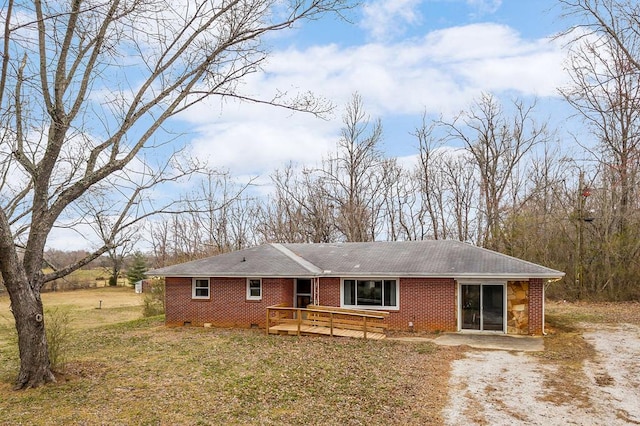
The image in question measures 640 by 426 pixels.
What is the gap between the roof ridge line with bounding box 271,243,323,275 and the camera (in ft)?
58.1

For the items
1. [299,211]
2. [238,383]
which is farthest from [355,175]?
[238,383]

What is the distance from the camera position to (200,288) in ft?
61.4

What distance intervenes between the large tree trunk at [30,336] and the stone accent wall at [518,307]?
531 inches

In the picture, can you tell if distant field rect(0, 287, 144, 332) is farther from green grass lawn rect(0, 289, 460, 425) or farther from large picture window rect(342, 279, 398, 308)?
large picture window rect(342, 279, 398, 308)

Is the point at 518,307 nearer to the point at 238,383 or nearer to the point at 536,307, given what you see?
the point at 536,307

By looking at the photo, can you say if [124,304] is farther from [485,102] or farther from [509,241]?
[485,102]

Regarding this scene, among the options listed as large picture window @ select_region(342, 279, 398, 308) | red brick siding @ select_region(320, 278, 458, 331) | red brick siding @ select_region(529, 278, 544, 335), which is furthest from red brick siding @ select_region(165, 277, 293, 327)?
red brick siding @ select_region(529, 278, 544, 335)

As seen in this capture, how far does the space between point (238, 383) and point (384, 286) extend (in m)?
8.65

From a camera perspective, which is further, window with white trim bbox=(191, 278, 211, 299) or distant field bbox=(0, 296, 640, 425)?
window with white trim bbox=(191, 278, 211, 299)

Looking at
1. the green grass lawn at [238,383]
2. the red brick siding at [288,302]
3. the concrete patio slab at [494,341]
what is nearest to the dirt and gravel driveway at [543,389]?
the green grass lawn at [238,383]

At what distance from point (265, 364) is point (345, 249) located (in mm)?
10131

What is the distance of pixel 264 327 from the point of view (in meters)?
17.6

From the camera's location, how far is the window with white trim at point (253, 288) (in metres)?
18.1

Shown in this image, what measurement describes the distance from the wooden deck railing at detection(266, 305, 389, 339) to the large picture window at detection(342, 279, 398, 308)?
437 millimetres
